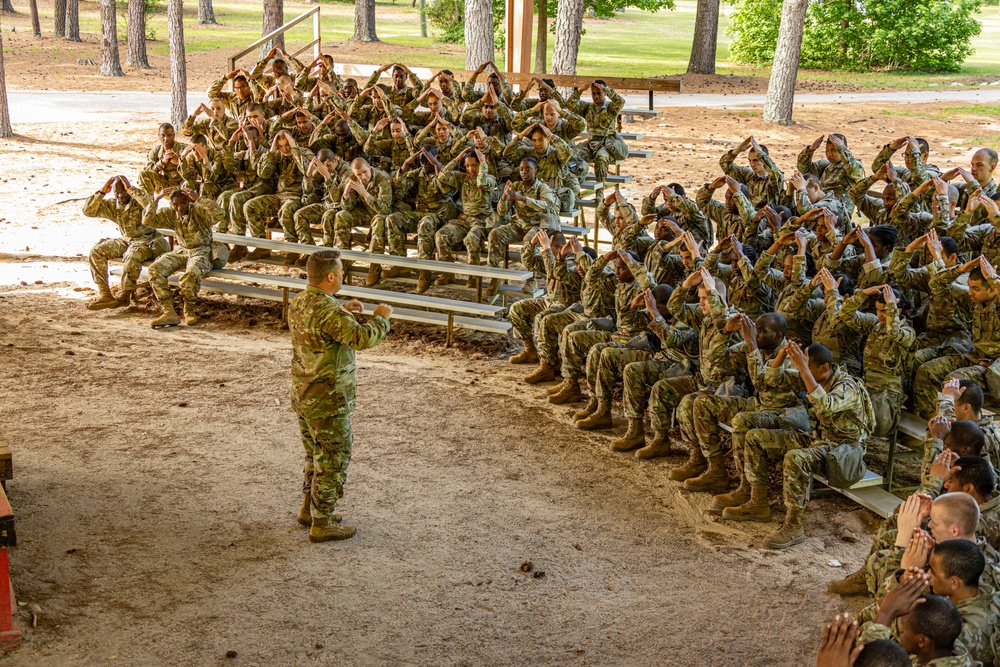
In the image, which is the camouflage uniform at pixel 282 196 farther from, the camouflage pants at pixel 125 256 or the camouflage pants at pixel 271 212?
the camouflage pants at pixel 125 256

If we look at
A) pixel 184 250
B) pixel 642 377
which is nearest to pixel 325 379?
pixel 642 377

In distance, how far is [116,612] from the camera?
242 inches

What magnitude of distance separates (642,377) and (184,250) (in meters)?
5.91

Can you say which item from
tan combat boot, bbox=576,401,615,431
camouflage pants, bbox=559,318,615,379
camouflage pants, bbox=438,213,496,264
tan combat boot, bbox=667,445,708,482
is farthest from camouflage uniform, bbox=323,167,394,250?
tan combat boot, bbox=667,445,708,482

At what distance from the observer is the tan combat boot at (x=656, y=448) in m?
8.61

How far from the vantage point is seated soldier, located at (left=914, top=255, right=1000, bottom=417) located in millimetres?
7973

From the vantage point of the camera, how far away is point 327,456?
22.9ft

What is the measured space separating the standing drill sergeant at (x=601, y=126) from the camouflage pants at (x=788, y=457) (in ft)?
24.3

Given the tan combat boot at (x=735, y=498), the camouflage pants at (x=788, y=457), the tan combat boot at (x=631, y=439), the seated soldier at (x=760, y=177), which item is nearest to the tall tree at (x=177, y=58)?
the seated soldier at (x=760, y=177)

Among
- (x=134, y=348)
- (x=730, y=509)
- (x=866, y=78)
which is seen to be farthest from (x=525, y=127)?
(x=866, y=78)

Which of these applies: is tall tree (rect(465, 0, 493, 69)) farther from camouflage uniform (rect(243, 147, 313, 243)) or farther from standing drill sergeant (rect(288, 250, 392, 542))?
standing drill sergeant (rect(288, 250, 392, 542))

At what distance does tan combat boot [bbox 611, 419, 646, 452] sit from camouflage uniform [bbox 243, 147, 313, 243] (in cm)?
555

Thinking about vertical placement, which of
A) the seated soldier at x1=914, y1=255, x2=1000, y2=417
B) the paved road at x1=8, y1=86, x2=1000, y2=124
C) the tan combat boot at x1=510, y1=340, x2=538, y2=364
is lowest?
the tan combat boot at x1=510, y1=340, x2=538, y2=364

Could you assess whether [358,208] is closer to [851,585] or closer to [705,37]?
[851,585]
